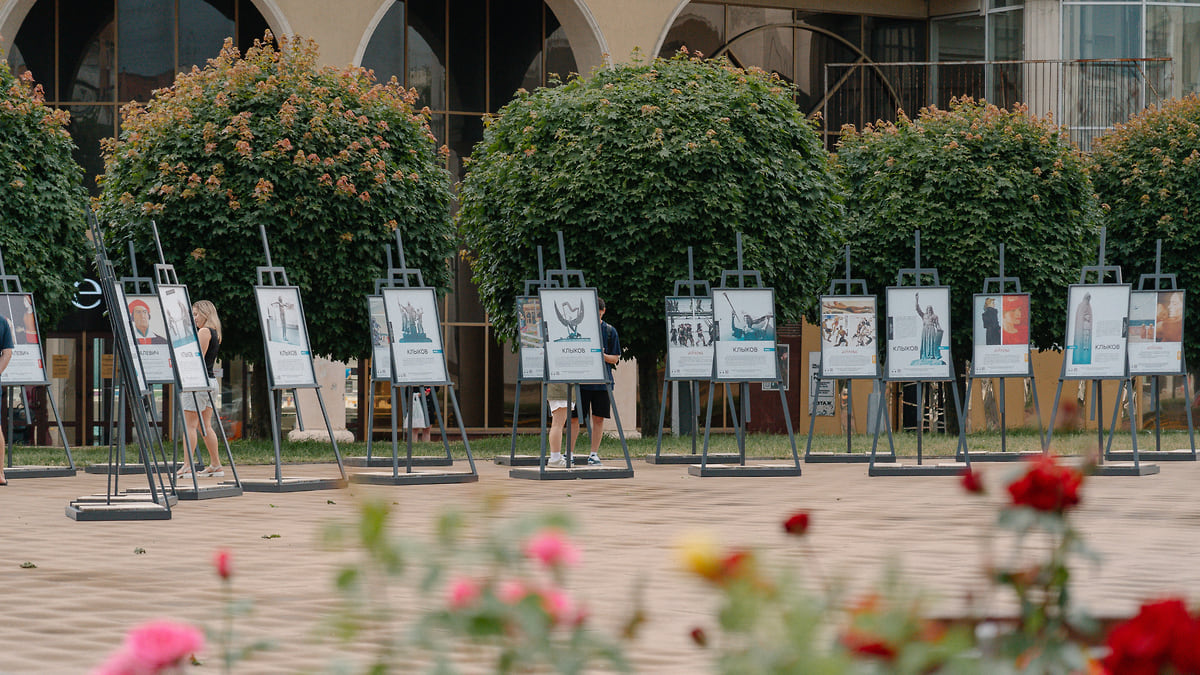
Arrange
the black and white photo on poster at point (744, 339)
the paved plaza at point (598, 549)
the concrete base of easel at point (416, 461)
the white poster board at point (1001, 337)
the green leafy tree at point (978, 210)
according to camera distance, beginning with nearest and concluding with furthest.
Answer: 1. the paved plaza at point (598, 549)
2. the black and white photo on poster at point (744, 339)
3. the concrete base of easel at point (416, 461)
4. the white poster board at point (1001, 337)
5. the green leafy tree at point (978, 210)

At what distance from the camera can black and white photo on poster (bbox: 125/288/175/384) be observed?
14039mm

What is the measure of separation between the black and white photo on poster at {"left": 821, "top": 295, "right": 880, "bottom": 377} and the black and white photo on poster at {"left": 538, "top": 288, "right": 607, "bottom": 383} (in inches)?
176

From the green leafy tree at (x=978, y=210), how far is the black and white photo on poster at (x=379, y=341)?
13.0 metres

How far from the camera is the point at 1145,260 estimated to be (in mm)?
29203

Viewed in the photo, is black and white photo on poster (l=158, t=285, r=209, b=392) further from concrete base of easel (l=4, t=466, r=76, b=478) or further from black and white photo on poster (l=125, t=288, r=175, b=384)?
concrete base of easel (l=4, t=466, r=76, b=478)

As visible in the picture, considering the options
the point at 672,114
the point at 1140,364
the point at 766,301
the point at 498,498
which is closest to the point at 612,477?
the point at 766,301

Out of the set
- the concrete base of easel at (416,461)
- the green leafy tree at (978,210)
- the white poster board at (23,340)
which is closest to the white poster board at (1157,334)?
the green leafy tree at (978,210)

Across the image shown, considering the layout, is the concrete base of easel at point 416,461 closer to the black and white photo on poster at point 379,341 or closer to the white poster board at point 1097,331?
the black and white photo on poster at point 379,341

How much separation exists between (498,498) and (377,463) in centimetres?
1621

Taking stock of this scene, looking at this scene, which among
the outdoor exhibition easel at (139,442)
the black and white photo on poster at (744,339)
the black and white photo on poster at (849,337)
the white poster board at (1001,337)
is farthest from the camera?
the black and white photo on poster at (849,337)

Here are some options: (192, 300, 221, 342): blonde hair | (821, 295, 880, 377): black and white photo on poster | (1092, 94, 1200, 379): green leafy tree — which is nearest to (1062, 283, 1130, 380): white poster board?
(821, 295, 880, 377): black and white photo on poster

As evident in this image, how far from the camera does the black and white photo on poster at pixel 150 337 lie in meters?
14.0

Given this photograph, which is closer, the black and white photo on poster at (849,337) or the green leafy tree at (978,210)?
the black and white photo on poster at (849,337)

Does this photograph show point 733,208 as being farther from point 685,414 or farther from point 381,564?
point 381,564
